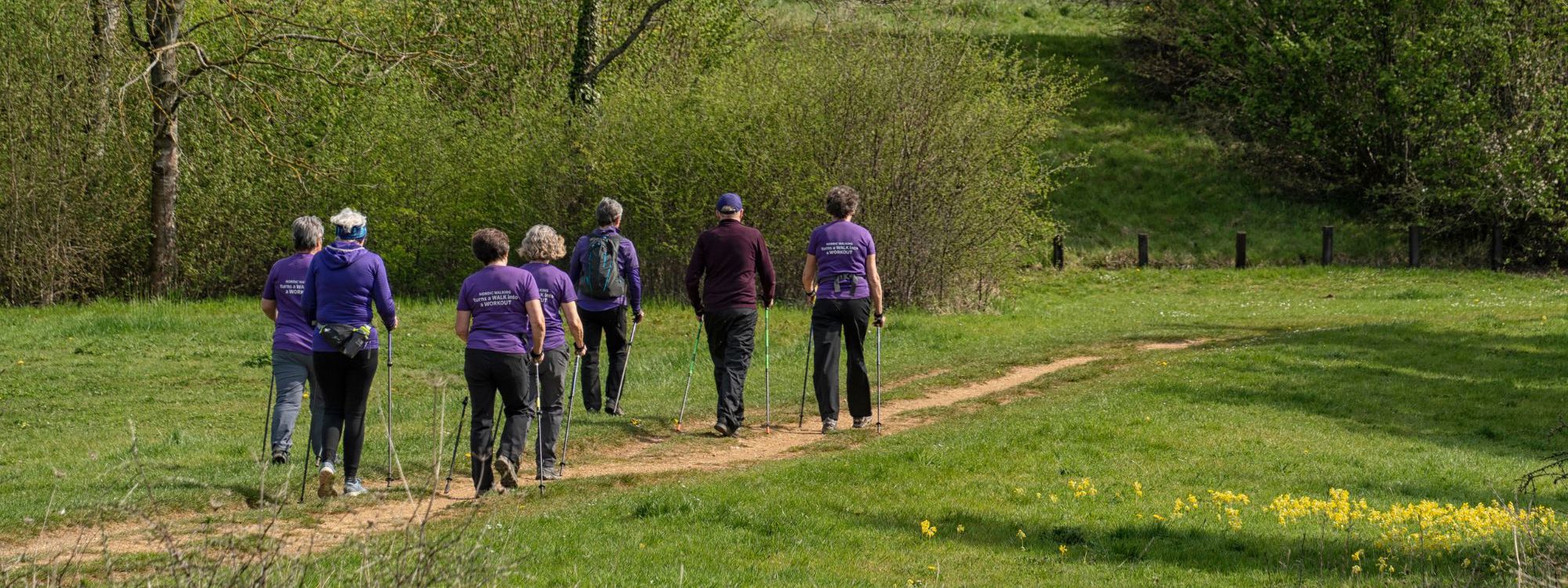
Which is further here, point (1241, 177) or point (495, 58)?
point (1241, 177)

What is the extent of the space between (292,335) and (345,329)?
1.02 m

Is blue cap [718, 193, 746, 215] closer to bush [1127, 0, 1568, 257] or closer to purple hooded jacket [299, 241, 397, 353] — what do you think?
purple hooded jacket [299, 241, 397, 353]

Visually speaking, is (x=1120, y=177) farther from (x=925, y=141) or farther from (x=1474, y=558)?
(x=1474, y=558)

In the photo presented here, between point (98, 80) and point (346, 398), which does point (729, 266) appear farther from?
point (98, 80)

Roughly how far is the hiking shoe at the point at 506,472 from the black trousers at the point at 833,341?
10.6 ft

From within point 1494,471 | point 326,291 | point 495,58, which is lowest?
point 1494,471

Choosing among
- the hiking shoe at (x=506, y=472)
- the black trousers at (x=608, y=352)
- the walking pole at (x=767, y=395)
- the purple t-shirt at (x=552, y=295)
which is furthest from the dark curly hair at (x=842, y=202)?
the hiking shoe at (x=506, y=472)

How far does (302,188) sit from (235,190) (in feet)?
3.73

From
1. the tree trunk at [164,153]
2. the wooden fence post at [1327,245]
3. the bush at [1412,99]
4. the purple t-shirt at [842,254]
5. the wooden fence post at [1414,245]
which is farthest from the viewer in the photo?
the wooden fence post at [1327,245]

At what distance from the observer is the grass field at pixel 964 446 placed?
836 centimetres

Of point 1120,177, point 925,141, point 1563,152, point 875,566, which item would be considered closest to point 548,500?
point 875,566

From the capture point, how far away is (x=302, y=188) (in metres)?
26.6

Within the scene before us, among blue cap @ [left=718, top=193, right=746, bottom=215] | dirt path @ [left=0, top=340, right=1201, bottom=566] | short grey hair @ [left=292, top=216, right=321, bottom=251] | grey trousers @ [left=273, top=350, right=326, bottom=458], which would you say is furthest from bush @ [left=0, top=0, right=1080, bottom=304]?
short grey hair @ [left=292, top=216, right=321, bottom=251]

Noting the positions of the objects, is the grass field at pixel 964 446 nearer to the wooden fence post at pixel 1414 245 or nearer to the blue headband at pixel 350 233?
the blue headband at pixel 350 233
